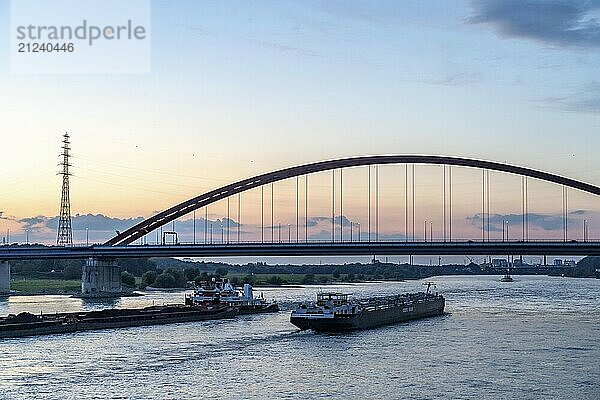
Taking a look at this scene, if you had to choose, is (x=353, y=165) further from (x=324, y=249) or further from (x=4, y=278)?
(x=4, y=278)

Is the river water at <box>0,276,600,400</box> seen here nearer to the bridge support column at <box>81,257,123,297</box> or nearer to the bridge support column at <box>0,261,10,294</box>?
the bridge support column at <box>81,257,123,297</box>

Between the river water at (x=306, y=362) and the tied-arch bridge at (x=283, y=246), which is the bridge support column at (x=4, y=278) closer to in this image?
the tied-arch bridge at (x=283, y=246)

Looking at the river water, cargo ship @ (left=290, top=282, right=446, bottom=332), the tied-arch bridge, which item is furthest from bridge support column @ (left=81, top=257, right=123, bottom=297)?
cargo ship @ (left=290, top=282, right=446, bottom=332)

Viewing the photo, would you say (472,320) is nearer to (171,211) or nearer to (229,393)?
(229,393)

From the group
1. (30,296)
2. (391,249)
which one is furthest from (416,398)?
(30,296)

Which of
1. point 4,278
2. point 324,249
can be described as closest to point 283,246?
point 324,249

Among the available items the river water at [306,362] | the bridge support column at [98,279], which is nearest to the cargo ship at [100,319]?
the river water at [306,362]
